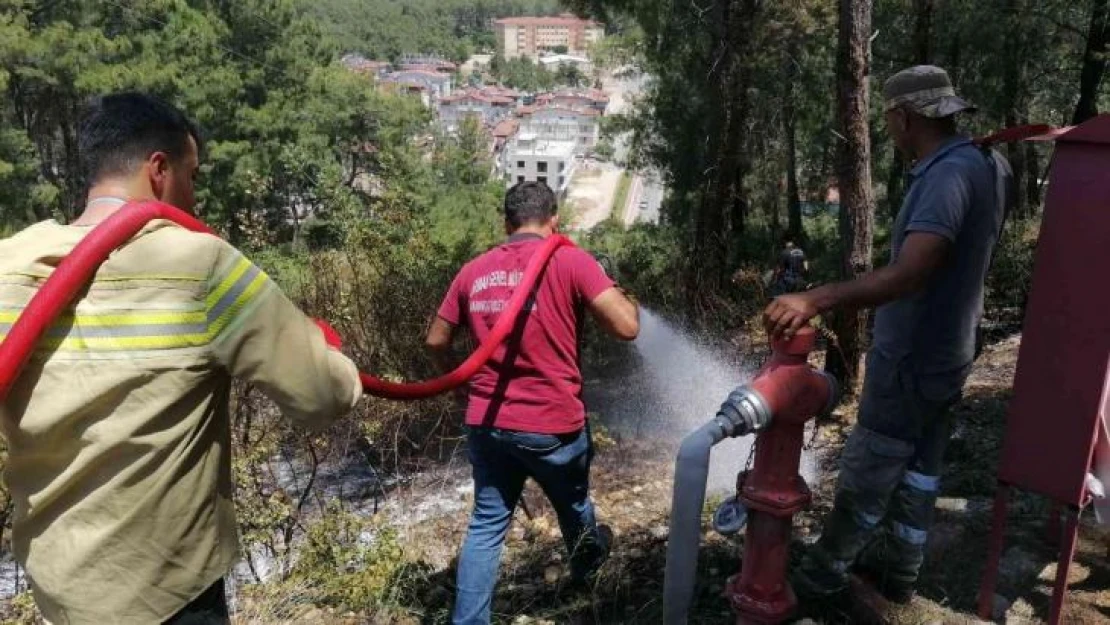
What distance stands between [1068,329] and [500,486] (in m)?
1.90

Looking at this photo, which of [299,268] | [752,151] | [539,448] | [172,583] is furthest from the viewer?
[752,151]

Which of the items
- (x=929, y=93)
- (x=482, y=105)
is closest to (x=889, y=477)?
(x=929, y=93)

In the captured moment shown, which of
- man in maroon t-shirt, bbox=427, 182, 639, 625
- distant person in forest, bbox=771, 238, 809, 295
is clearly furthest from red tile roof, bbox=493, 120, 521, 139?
man in maroon t-shirt, bbox=427, 182, 639, 625

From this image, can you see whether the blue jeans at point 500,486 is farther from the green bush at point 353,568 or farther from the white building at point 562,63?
the white building at point 562,63

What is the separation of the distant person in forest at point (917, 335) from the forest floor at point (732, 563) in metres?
0.30

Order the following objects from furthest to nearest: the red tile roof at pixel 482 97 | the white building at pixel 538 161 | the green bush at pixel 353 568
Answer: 1. the red tile roof at pixel 482 97
2. the white building at pixel 538 161
3. the green bush at pixel 353 568

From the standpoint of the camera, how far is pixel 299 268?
7410 millimetres

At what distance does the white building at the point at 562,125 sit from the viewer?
4235 inches

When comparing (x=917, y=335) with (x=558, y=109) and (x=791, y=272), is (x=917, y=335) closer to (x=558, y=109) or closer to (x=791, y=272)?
(x=791, y=272)

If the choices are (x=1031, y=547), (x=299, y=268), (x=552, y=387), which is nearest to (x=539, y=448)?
(x=552, y=387)

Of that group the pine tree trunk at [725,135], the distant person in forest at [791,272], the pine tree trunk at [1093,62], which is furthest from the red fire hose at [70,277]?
the pine tree trunk at [1093,62]

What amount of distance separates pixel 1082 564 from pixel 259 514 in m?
3.70

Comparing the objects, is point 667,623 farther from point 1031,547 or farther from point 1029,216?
point 1029,216

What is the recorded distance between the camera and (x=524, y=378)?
2.80 meters
